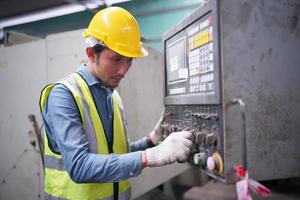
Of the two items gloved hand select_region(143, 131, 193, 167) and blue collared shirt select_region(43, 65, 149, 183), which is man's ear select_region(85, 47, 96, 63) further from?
gloved hand select_region(143, 131, 193, 167)

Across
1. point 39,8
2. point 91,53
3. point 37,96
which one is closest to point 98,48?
point 91,53

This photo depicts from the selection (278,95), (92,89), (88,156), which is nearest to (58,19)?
(92,89)

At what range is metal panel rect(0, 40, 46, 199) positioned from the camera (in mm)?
1834

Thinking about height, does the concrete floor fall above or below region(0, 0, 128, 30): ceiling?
below

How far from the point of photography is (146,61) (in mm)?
1870

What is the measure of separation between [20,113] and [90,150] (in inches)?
44.3

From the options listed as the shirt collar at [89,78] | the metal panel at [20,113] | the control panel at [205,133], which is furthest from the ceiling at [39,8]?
the control panel at [205,133]

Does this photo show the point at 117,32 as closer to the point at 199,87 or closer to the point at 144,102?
the point at 199,87

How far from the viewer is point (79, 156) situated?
88 centimetres

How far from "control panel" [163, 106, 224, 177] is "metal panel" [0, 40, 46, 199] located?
1.20 metres

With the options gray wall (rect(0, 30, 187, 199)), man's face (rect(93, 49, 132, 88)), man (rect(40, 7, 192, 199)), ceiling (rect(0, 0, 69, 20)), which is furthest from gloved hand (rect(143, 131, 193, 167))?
ceiling (rect(0, 0, 69, 20))

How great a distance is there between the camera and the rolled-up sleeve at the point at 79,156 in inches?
34.3

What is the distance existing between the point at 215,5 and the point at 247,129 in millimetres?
292

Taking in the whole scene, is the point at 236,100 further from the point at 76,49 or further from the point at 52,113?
the point at 76,49
